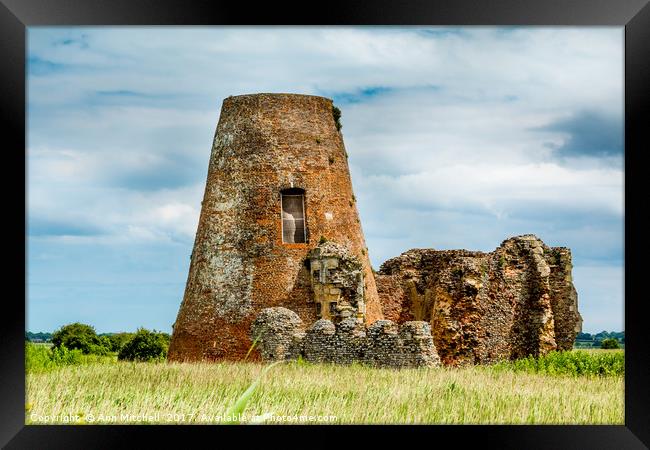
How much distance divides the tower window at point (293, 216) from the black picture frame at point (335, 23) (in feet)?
50.3

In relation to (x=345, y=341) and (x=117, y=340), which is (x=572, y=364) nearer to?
(x=345, y=341)

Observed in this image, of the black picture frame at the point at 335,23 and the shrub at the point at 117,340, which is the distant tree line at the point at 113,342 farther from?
the black picture frame at the point at 335,23

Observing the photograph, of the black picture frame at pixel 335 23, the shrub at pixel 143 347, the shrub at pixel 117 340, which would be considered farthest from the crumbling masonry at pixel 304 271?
the black picture frame at pixel 335 23

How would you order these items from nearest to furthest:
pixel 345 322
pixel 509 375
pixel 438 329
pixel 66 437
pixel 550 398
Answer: pixel 66 437, pixel 550 398, pixel 509 375, pixel 345 322, pixel 438 329

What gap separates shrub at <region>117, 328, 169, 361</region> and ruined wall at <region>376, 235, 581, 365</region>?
7.05m

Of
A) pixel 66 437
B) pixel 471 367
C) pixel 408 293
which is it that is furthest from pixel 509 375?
pixel 66 437

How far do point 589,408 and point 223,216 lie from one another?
13215 millimetres

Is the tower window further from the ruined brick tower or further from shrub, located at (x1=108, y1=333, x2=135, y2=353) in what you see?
shrub, located at (x1=108, y1=333, x2=135, y2=353)

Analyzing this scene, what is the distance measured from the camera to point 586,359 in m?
24.0

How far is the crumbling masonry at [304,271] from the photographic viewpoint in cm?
2408

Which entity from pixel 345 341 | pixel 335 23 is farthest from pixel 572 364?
pixel 335 23

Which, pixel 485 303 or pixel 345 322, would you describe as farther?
pixel 485 303

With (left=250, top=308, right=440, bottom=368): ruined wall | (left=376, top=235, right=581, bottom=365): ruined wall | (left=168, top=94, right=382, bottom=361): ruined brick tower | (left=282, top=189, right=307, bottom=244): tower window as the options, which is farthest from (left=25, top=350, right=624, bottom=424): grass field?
(left=282, top=189, right=307, bottom=244): tower window
